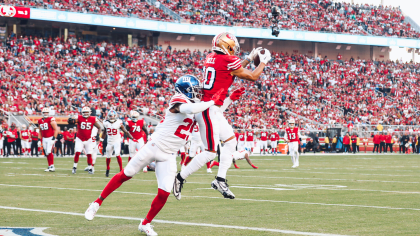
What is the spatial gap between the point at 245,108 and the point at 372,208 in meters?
32.6

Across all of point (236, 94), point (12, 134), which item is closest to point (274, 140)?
point (12, 134)

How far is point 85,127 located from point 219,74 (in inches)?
386

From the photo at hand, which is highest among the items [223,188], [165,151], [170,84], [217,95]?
Result: [170,84]

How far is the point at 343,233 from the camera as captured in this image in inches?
234

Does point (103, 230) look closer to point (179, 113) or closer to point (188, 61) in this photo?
point (179, 113)

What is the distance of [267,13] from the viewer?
2047 inches

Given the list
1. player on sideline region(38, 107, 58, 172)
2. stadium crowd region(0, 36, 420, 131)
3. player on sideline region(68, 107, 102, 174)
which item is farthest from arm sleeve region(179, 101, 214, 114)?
stadium crowd region(0, 36, 420, 131)

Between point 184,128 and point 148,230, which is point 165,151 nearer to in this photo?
point 184,128

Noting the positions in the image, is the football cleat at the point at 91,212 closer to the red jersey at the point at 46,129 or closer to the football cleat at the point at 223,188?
the football cleat at the point at 223,188

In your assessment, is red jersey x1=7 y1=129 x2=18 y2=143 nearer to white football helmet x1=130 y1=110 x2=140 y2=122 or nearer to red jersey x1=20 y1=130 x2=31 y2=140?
red jersey x1=20 y1=130 x2=31 y2=140

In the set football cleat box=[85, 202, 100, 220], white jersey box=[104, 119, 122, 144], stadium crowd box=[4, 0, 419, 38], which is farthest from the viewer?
stadium crowd box=[4, 0, 419, 38]

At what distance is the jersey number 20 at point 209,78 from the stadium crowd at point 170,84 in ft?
86.5

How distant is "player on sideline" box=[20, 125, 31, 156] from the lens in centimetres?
2901

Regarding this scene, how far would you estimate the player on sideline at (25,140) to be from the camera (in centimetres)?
2901
